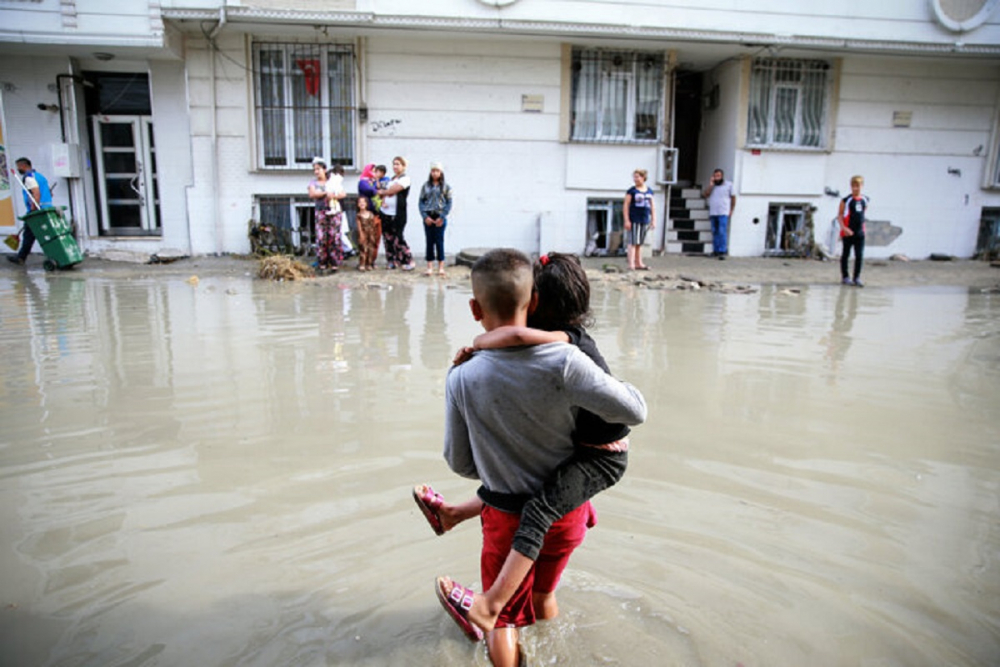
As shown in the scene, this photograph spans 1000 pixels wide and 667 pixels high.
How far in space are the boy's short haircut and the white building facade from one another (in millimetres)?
11917

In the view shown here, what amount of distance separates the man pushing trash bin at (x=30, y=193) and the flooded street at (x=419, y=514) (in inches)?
284

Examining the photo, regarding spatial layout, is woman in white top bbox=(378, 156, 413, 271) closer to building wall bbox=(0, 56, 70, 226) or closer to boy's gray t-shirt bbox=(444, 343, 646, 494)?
building wall bbox=(0, 56, 70, 226)

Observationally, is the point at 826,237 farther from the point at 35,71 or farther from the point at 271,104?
the point at 35,71

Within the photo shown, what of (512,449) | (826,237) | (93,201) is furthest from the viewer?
(826,237)

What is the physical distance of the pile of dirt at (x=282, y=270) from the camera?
10.7m

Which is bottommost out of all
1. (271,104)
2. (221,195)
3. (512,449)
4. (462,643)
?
(462,643)

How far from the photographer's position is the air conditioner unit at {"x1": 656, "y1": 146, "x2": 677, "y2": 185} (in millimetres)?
14625

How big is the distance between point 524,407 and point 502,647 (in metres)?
0.76

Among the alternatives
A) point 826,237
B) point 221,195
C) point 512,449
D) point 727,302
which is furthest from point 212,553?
point 826,237

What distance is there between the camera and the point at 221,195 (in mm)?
13531

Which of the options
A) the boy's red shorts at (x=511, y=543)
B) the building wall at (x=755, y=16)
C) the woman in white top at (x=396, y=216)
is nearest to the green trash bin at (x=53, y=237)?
the woman in white top at (x=396, y=216)

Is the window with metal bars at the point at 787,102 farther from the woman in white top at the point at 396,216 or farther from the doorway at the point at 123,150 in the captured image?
the doorway at the point at 123,150

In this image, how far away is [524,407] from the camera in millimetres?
2020

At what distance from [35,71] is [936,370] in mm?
15134
